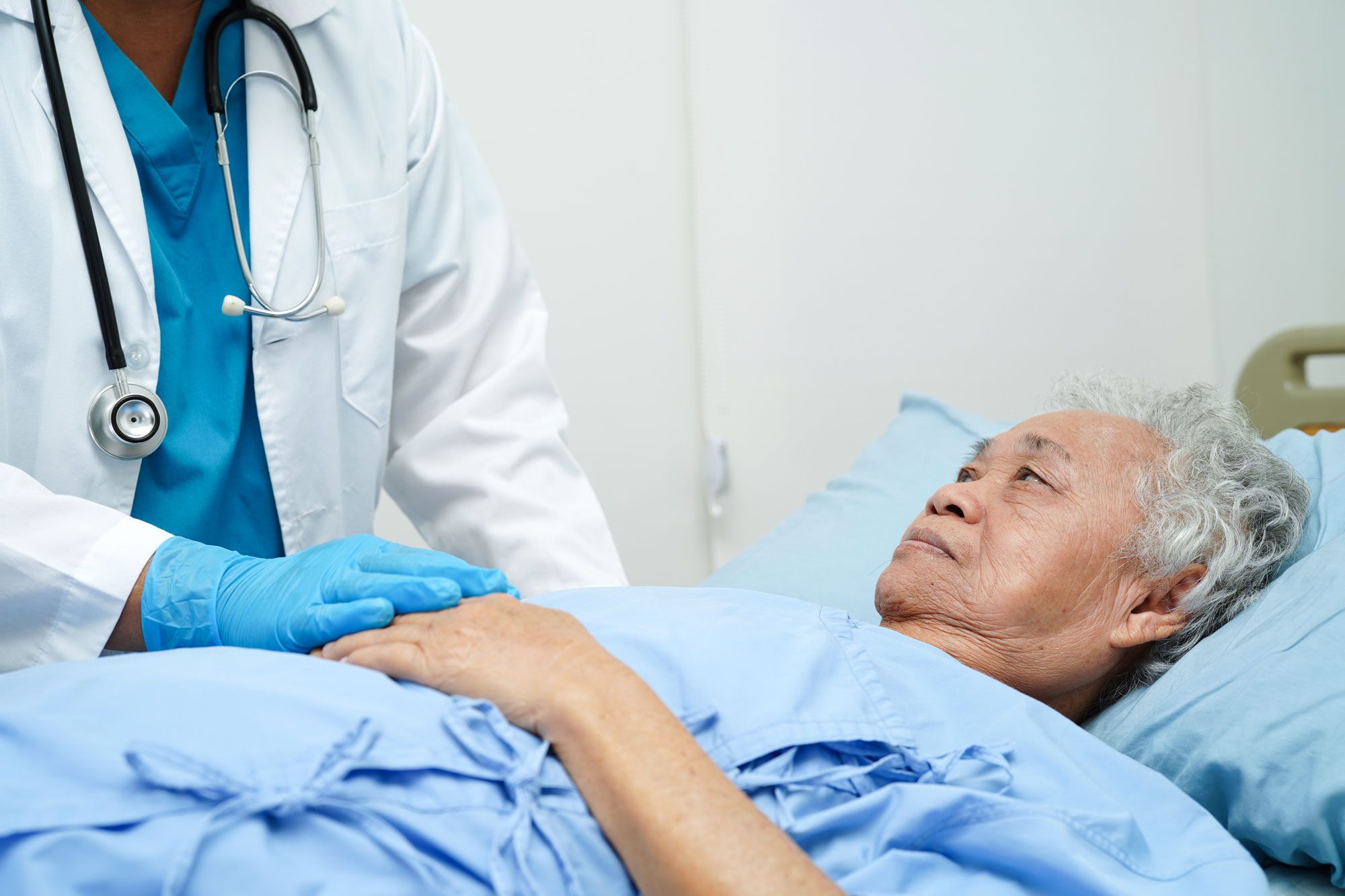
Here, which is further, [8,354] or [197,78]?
[197,78]

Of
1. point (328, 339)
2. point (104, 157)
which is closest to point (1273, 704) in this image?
point (328, 339)

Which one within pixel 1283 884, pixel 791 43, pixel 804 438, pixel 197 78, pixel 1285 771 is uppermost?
pixel 791 43

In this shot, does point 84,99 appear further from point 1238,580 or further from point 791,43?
point 791,43

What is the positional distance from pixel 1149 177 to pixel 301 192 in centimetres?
187

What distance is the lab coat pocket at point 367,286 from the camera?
1371mm

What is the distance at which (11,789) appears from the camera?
74 centimetres

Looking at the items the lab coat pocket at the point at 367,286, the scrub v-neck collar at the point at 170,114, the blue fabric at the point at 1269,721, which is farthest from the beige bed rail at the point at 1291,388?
the scrub v-neck collar at the point at 170,114

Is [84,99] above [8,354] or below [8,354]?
above

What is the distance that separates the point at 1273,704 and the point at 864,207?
5.39 feet

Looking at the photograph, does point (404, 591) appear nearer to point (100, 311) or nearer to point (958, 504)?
point (100, 311)

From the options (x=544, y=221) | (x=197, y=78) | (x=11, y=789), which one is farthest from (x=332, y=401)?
(x=544, y=221)

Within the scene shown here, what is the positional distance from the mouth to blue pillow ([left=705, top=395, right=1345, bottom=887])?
7.6 inches

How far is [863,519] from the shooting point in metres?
1.79

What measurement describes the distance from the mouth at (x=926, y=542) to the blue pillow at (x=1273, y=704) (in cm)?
19
